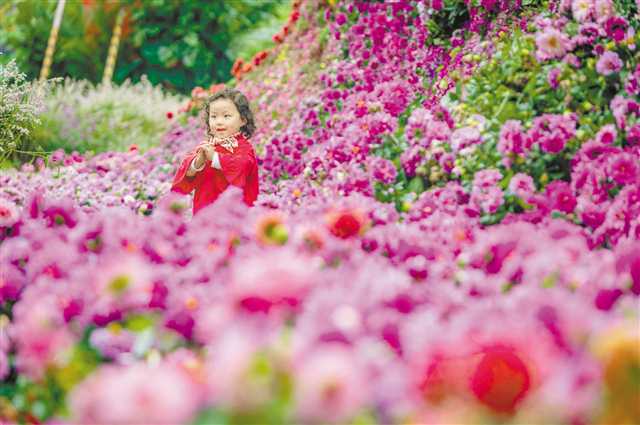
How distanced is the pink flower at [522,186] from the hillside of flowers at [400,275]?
0.03 metres

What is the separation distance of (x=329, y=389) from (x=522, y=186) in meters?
1.72

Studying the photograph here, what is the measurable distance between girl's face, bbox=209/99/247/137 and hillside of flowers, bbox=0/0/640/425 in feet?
1.63

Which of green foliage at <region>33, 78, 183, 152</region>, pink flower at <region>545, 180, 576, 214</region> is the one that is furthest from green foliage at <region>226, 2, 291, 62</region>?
pink flower at <region>545, 180, 576, 214</region>

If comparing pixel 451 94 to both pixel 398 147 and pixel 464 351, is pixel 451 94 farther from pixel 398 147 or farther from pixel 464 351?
pixel 464 351

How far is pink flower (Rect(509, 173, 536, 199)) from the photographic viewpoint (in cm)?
231

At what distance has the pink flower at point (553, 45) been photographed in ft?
8.96

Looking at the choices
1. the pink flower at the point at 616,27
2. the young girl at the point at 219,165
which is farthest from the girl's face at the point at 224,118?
the pink flower at the point at 616,27

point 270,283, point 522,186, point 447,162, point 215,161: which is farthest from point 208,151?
point 270,283

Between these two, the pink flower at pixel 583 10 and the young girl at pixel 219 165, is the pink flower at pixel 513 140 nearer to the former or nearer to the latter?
the pink flower at pixel 583 10

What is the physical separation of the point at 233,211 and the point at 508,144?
3.93 feet

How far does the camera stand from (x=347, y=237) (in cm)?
159

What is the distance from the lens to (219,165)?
3.16 m

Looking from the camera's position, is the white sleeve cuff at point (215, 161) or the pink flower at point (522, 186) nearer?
the pink flower at point (522, 186)

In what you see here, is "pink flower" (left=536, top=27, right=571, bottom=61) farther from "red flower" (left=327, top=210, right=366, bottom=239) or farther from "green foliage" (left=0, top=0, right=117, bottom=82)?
"green foliage" (left=0, top=0, right=117, bottom=82)
